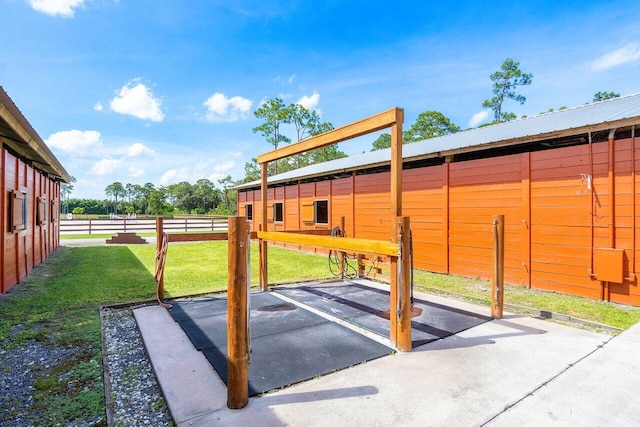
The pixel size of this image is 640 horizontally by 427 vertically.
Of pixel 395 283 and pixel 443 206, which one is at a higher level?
pixel 443 206

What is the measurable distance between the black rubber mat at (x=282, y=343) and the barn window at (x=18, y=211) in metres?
3.89

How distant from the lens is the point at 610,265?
4.82 meters

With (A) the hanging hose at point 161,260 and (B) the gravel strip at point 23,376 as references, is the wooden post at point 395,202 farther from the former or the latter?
(A) the hanging hose at point 161,260

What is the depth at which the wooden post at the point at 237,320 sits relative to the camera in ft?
6.88

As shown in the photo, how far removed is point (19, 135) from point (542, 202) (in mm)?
8721

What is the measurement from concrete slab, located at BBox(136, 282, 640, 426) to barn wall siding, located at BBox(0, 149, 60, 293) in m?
4.55

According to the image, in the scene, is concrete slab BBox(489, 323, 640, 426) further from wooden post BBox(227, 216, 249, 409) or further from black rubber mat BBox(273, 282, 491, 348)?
wooden post BBox(227, 216, 249, 409)

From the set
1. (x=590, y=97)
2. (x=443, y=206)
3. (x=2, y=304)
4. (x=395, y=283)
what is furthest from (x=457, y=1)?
(x=590, y=97)

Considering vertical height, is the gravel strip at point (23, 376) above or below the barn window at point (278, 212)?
below

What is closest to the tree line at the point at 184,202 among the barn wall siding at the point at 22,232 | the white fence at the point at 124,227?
the white fence at the point at 124,227

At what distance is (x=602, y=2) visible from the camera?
11734 millimetres

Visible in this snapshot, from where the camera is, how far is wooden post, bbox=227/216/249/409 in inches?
82.5

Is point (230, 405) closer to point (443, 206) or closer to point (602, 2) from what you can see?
point (443, 206)

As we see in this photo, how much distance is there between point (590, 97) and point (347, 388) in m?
36.4
